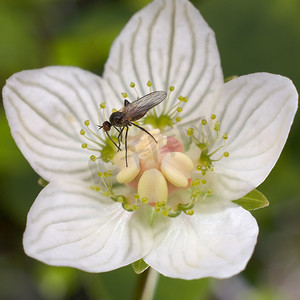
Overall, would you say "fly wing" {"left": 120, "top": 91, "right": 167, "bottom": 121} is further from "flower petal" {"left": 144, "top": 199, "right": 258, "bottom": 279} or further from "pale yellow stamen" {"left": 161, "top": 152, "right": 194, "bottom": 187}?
"flower petal" {"left": 144, "top": 199, "right": 258, "bottom": 279}

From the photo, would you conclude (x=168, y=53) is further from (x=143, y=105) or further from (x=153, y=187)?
(x=153, y=187)

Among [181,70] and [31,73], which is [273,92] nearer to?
[181,70]

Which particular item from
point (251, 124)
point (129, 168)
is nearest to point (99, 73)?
point (129, 168)

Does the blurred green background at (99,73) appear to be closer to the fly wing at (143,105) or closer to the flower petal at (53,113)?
the flower petal at (53,113)

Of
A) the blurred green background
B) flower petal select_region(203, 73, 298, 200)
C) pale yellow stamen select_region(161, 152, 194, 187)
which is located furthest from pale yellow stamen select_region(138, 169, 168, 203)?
the blurred green background

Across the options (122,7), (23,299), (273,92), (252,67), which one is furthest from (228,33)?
(23,299)
